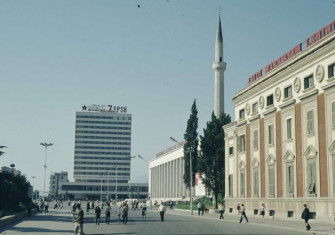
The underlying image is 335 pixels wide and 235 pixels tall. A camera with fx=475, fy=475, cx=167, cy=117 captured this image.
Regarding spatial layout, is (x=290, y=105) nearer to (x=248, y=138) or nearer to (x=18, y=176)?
(x=248, y=138)

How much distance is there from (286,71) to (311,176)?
10737 mm

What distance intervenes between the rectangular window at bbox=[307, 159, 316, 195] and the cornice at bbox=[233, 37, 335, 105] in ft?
28.6

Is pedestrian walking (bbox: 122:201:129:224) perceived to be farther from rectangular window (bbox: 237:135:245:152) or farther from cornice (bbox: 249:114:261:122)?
rectangular window (bbox: 237:135:245:152)

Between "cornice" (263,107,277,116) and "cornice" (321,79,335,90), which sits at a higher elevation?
"cornice" (321,79,335,90)

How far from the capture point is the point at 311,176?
4025cm

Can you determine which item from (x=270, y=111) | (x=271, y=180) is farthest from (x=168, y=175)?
(x=270, y=111)

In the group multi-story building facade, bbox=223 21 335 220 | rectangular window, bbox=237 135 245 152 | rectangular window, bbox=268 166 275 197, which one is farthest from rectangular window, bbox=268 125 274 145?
rectangular window, bbox=237 135 245 152

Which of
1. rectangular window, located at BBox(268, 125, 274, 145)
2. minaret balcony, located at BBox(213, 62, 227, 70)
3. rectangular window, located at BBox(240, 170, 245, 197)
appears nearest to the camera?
rectangular window, located at BBox(268, 125, 274, 145)

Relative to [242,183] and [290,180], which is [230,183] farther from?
[290,180]

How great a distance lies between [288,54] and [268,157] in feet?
35.2

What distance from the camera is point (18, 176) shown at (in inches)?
2436

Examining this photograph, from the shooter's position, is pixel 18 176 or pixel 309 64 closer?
pixel 309 64

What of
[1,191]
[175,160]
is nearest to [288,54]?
[1,191]

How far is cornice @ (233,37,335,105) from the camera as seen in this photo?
3849 cm
